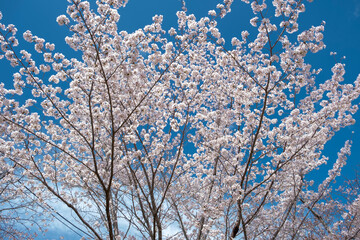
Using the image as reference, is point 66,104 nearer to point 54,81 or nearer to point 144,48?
point 54,81

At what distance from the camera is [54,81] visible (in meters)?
5.23

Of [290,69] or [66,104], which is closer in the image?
[290,69]

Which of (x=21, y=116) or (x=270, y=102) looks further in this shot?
(x=270, y=102)

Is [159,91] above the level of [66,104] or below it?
above

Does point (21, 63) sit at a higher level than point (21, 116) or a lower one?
higher

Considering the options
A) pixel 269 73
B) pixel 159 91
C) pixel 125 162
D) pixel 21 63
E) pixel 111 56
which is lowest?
pixel 125 162

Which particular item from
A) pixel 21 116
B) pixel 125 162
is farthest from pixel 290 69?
pixel 21 116

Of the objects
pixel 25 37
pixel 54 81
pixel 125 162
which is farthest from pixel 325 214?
pixel 25 37

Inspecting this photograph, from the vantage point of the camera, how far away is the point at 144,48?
16.2 feet

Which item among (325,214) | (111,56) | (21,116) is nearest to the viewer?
(111,56)

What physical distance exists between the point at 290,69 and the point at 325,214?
9.02 metres

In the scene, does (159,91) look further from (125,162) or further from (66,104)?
(66,104)

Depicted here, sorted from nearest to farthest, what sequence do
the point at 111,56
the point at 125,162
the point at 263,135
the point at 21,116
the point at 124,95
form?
the point at 111,56 → the point at 21,116 → the point at 125,162 → the point at 124,95 → the point at 263,135

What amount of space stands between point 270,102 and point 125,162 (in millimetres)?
4095
